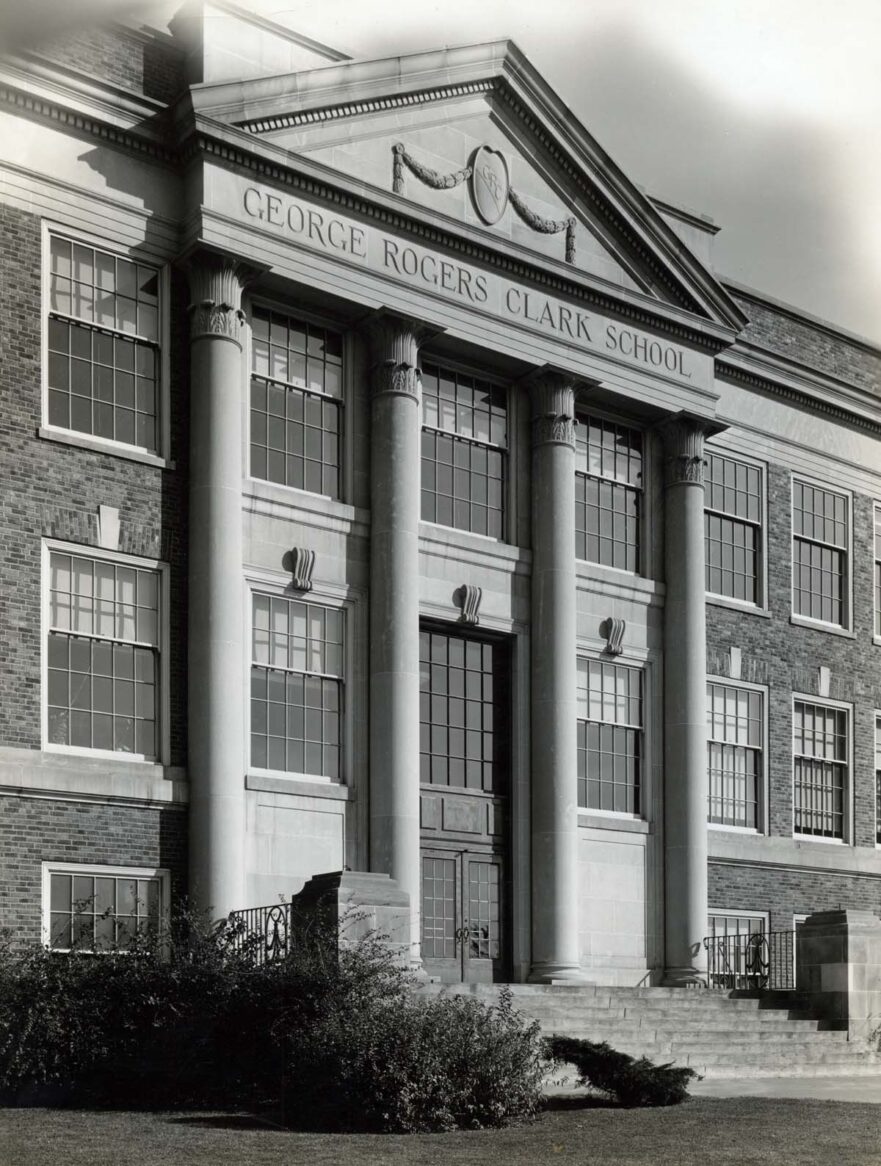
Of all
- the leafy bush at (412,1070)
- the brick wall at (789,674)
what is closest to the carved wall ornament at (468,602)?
the brick wall at (789,674)

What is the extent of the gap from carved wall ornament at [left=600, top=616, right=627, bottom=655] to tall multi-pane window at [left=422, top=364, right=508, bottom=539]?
256 centimetres

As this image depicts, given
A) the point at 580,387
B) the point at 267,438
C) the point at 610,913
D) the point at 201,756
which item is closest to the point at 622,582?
the point at 580,387

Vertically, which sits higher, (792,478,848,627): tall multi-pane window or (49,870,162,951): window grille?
(792,478,848,627): tall multi-pane window

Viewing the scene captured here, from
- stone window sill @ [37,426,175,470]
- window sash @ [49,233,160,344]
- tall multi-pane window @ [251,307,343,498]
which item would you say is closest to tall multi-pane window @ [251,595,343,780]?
tall multi-pane window @ [251,307,343,498]

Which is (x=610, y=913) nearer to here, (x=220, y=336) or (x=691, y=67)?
(x=220, y=336)

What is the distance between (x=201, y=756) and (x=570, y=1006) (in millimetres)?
6050

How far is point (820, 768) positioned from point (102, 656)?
15.8 m

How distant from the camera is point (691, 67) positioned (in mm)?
12688

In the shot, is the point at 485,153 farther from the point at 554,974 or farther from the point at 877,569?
the point at 554,974

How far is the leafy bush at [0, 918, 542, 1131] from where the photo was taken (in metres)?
15.6

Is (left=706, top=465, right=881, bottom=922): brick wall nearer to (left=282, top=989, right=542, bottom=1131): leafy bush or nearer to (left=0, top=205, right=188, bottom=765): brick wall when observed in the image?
(left=0, top=205, right=188, bottom=765): brick wall

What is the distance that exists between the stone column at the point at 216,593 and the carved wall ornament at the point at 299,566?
1206 mm

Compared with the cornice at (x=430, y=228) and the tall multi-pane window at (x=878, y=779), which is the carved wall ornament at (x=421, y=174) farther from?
the tall multi-pane window at (x=878, y=779)

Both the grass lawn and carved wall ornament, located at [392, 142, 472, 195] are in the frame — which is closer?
the grass lawn
